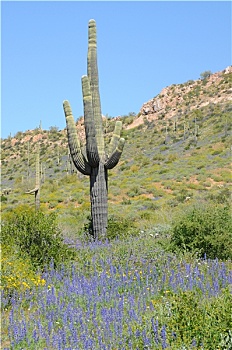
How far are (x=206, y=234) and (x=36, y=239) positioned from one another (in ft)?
10.2

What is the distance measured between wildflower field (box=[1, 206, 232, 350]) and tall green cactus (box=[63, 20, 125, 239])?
9.30 ft

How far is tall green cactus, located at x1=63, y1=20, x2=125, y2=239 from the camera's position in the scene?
42.2 ft

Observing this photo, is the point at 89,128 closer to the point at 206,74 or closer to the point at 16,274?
the point at 16,274

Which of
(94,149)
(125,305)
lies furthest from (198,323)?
(94,149)

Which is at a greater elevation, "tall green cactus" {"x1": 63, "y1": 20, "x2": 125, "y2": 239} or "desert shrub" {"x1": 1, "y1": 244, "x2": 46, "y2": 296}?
"tall green cactus" {"x1": 63, "y1": 20, "x2": 125, "y2": 239}

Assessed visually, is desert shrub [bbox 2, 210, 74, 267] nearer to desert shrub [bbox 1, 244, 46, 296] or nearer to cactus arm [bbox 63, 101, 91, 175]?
desert shrub [bbox 1, 244, 46, 296]

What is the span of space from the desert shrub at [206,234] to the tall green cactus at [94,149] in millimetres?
3028

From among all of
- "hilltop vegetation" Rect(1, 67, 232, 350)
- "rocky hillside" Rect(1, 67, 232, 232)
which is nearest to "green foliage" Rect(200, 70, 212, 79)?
"rocky hillside" Rect(1, 67, 232, 232)

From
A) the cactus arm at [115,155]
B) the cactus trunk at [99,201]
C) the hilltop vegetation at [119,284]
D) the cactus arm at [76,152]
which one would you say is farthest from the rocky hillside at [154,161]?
the hilltop vegetation at [119,284]

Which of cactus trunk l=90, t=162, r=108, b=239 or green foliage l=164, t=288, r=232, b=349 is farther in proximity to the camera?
cactus trunk l=90, t=162, r=108, b=239

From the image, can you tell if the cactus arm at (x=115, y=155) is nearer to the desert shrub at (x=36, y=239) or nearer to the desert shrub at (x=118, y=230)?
the desert shrub at (x=118, y=230)

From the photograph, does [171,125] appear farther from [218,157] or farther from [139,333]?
[139,333]

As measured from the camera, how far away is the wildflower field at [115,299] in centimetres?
495

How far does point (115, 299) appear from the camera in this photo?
6551mm
